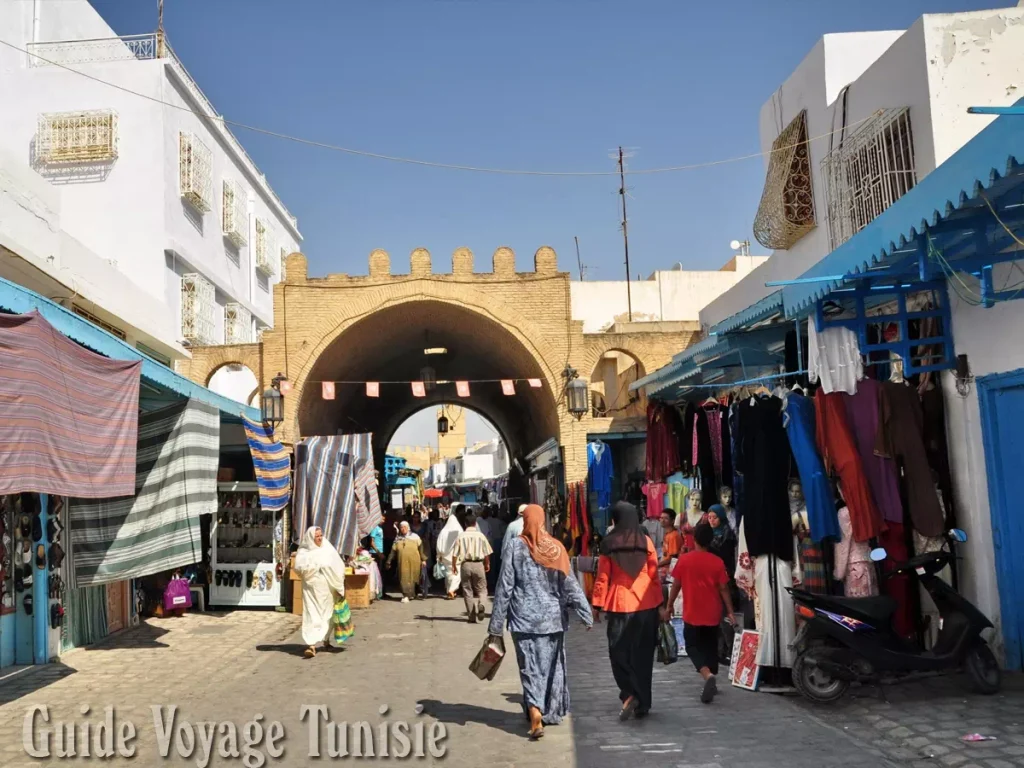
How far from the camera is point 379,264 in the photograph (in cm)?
1642

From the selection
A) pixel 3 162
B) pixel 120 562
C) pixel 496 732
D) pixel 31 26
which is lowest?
pixel 496 732

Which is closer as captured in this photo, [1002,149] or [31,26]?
[1002,149]

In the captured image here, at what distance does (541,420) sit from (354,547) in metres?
6.23

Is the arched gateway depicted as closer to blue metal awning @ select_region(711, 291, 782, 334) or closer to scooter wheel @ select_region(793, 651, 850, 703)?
blue metal awning @ select_region(711, 291, 782, 334)

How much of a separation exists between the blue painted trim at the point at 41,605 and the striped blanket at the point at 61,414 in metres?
2.27

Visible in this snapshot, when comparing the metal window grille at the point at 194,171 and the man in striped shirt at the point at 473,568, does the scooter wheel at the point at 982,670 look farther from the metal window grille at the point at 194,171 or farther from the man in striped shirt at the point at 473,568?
the metal window grille at the point at 194,171

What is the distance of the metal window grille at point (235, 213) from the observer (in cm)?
2292

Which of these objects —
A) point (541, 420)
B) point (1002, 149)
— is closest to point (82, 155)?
point (541, 420)

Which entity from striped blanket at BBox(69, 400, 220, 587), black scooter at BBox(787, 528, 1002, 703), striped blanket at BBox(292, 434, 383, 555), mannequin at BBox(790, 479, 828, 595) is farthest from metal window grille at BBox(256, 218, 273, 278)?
black scooter at BBox(787, 528, 1002, 703)

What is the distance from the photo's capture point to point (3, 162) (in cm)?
1015

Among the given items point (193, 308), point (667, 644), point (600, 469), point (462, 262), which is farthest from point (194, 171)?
point (667, 644)

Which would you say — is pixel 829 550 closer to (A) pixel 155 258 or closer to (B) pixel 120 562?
(B) pixel 120 562

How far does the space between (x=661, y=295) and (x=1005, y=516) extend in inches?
793

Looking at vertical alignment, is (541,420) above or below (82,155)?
below
